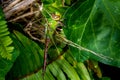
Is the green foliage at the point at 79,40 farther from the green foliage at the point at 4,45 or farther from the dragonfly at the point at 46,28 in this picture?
the green foliage at the point at 4,45

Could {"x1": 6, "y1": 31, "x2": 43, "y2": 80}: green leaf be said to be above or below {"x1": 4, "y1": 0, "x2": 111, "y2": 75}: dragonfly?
below

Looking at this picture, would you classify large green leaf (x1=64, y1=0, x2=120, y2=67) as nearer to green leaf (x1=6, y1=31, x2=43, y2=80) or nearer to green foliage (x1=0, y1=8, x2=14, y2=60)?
green leaf (x1=6, y1=31, x2=43, y2=80)

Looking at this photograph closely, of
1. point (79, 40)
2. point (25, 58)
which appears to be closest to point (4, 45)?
point (25, 58)

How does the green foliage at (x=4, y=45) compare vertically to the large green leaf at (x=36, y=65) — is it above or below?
above

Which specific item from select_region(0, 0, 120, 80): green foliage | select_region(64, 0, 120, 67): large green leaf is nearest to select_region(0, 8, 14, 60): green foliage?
select_region(0, 0, 120, 80): green foliage

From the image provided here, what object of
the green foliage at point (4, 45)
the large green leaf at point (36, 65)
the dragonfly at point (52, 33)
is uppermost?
the green foliage at point (4, 45)

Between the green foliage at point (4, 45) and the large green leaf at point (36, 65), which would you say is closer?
the green foliage at point (4, 45)

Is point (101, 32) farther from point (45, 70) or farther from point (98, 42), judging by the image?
Answer: point (45, 70)

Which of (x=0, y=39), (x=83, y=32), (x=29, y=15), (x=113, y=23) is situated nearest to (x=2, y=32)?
(x=0, y=39)

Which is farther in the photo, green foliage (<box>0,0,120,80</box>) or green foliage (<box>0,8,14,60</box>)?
green foliage (<box>0,0,120,80</box>)

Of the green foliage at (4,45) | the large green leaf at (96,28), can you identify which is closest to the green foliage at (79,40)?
the large green leaf at (96,28)
